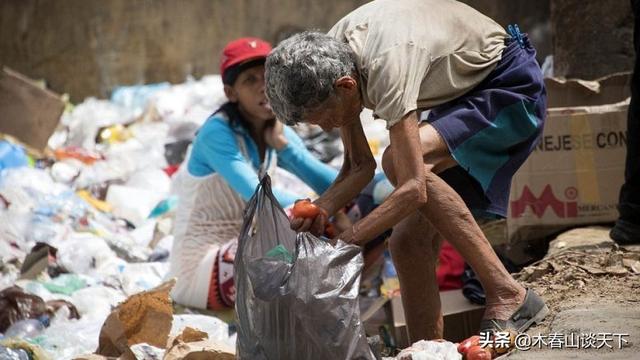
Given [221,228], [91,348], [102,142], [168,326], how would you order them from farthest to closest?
[102,142], [221,228], [91,348], [168,326]

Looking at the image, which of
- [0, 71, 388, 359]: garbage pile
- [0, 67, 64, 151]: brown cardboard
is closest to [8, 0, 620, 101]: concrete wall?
[0, 71, 388, 359]: garbage pile

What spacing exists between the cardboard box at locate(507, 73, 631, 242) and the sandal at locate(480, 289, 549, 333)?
1595 mm

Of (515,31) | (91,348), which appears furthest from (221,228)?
(515,31)

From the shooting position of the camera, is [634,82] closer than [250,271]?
No

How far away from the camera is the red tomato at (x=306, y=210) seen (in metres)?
3.56

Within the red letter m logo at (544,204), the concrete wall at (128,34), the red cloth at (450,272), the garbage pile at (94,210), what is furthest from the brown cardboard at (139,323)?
the concrete wall at (128,34)

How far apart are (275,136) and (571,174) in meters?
1.40

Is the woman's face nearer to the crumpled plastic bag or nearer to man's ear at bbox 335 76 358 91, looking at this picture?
the crumpled plastic bag

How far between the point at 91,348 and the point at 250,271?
5.36ft

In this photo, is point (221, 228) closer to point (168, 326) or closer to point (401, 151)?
point (168, 326)

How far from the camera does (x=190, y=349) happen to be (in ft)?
12.2

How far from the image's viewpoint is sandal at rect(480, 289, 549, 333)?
361 centimetres

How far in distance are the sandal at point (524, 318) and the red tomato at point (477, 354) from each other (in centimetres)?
19

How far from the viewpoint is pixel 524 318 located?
3652 mm
